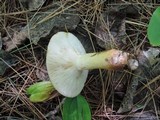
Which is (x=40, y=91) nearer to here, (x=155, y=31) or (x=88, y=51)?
(x=88, y=51)

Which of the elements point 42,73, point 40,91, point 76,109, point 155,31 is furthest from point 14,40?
point 155,31

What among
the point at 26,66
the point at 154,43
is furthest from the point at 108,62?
the point at 26,66

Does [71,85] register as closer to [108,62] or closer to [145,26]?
[108,62]

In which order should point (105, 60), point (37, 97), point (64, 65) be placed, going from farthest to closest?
point (37, 97) → point (64, 65) → point (105, 60)

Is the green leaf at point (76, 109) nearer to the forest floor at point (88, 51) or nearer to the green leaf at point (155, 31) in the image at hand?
the forest floor at point (88, 51)

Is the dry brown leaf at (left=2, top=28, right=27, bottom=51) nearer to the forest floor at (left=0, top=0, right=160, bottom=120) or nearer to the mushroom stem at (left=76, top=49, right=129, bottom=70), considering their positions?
the forest floor at (left=0, top=0, right=160, bottom=120)
